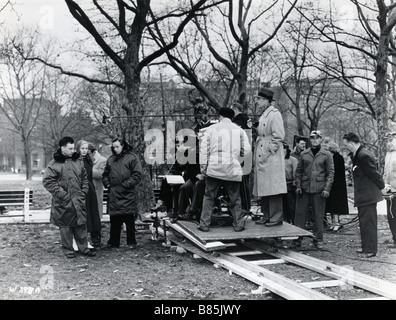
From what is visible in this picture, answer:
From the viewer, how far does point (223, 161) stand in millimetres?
8172

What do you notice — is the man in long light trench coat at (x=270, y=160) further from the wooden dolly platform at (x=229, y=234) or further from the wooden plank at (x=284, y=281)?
the wooden plank at (x=284, y=281)

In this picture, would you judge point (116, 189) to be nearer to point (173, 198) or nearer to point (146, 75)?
point (173, 198)

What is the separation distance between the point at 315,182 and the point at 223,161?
7.50 ft

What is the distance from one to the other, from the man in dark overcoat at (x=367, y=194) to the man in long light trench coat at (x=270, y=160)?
4.22ft

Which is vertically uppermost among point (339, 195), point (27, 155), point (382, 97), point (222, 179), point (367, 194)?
point (382, 97)

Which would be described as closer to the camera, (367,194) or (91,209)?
(367,194)

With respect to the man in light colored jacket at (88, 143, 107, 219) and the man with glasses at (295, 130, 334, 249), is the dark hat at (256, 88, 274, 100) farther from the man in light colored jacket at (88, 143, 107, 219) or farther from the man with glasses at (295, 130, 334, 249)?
the man in light colored jacket at (88, 143, 107, 219)

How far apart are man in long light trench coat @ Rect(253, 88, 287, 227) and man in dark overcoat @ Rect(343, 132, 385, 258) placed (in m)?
1.29

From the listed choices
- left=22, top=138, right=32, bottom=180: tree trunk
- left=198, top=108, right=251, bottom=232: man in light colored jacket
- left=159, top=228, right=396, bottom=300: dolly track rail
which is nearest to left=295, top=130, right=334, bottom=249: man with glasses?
left=159, top=228, right=396, bottom=300: dolly track rail

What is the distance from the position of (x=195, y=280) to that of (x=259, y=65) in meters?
27.6

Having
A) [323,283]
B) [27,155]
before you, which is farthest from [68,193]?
[27,155]

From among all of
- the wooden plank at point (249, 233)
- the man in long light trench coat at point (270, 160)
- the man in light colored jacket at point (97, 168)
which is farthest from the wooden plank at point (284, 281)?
the man in light colored jacket at point (97, 168)

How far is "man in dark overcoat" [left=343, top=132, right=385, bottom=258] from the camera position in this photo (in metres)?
8.31

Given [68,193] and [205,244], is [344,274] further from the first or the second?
[68,193]
